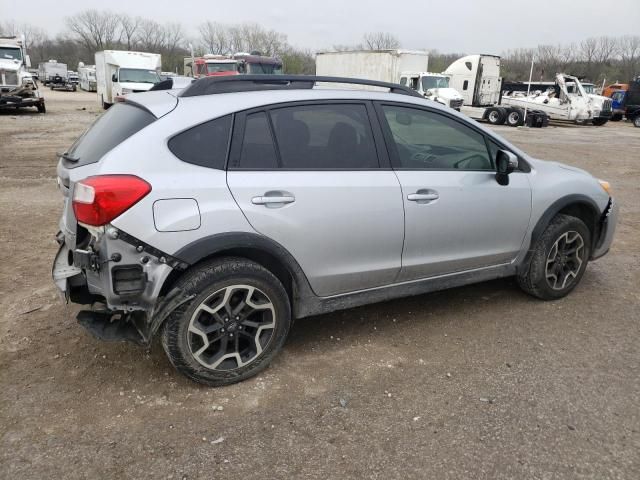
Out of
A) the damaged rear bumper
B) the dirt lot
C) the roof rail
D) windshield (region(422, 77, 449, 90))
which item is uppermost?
windshield (region(422, 77, 449, 90))

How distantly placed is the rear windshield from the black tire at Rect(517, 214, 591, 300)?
3.01 m

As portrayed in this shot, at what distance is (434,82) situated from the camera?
83.9 feet

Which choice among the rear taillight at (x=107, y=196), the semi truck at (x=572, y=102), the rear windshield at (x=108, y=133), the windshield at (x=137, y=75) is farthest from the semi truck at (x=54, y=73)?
the rear taillight at (x=107, y=196)

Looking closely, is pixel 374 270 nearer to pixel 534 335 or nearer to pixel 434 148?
pixel 434 148

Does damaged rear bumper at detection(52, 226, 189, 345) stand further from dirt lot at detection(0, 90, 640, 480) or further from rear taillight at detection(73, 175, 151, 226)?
dirt lot at detection(0, 90, 640, 480)

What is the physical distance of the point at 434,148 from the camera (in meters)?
3.66

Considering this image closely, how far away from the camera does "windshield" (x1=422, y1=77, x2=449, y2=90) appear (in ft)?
83.3

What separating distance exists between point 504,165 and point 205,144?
209 centimetres

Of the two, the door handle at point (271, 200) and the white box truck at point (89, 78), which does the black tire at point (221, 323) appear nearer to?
the door handle at point (271, 200)

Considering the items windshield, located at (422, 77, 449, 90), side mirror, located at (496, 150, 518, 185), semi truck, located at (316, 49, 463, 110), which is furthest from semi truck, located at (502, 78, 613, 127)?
side mirror, located at (496, 150, 518, 185)

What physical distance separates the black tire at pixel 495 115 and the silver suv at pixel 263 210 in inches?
947

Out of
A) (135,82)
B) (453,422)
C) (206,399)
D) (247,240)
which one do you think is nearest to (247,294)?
(247,240)

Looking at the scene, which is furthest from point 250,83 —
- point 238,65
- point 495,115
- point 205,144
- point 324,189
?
point 238,65

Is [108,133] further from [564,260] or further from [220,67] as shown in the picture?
[220,67]
